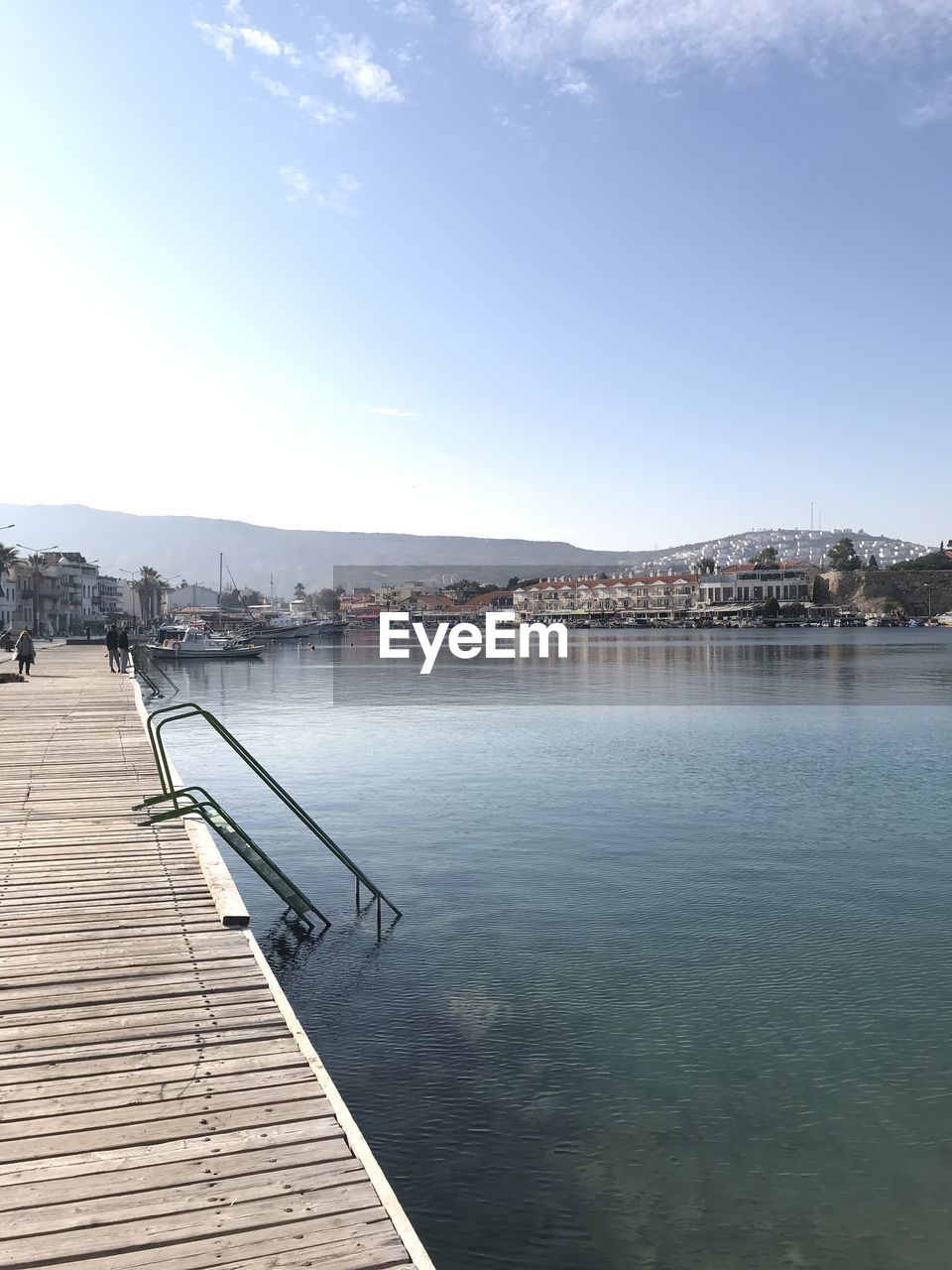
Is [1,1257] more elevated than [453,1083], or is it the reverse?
[1,1257]

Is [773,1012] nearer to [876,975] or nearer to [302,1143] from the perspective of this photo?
[876,975]

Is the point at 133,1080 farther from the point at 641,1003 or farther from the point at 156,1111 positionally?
the point at 641,1003

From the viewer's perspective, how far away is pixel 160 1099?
6.02 m

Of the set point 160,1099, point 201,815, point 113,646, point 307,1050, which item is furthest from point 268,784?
point 113,646

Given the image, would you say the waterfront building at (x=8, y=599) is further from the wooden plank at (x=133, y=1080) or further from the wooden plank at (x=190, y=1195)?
the wooden plank at (x=190, y=1195)

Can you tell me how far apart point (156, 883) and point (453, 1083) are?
380 centimetres

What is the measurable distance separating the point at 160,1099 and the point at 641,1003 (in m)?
6.86

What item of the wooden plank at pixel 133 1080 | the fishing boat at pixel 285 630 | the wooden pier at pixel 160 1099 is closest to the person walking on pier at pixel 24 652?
the wooden pier at pixel 160 1099

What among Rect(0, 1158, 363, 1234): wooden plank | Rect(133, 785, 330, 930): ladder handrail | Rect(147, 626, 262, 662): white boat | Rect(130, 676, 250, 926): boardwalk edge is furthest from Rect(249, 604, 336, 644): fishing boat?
Rect(0, 1158, 363, 1234): wooden plank

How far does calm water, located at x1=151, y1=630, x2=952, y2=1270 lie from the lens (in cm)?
770

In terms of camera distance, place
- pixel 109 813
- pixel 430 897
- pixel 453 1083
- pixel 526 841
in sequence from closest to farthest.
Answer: pixel 453 1083, pixel 109 813, pixel 430 897, pixel 526 841

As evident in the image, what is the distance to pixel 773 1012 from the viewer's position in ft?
37.3

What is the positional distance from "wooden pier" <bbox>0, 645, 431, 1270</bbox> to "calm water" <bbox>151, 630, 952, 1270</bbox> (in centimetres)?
203

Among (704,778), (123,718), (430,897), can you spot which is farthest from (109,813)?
(704,778)
